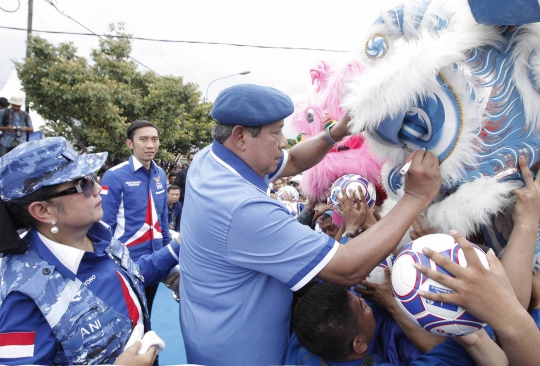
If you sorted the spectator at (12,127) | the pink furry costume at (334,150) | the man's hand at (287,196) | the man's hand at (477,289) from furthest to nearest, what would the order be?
the spectator at (12,127) < the man's hand at (287,196) < the pink furry costume at (334,150) < the man's hand at (477,289)

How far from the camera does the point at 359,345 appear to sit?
1.46 m

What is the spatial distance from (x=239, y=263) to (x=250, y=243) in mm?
104

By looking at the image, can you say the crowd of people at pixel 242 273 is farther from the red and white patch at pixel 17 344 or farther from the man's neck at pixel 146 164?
the man's neck at pixel 146 164

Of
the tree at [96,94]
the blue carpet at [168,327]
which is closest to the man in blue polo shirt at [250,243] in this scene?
the blue carpet at [168,327]

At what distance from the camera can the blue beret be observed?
1.44 m

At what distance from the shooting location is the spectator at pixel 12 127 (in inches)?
248

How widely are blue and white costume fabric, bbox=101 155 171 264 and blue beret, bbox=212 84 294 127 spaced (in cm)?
202

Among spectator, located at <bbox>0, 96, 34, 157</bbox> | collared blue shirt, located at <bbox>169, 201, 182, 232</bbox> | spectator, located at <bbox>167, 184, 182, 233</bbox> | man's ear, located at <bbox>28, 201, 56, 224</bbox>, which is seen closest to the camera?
man's ear, located at <bbox>28, 201, 56, 224</bbox>

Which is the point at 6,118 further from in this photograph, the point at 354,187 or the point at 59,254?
the point at 354,187

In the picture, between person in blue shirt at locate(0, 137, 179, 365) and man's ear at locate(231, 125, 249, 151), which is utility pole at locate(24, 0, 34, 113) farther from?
man's ear at locate(231, 125, 249, 151)

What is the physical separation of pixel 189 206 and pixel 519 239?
1.22m

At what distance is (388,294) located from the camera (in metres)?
1.56

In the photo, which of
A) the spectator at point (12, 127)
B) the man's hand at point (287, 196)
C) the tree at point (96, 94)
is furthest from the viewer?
the tree at point (96, 94)

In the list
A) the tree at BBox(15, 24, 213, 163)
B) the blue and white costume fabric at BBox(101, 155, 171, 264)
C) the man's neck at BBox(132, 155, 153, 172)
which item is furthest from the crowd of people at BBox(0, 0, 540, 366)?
the tree at BBox(15, 24, 213, 163)
